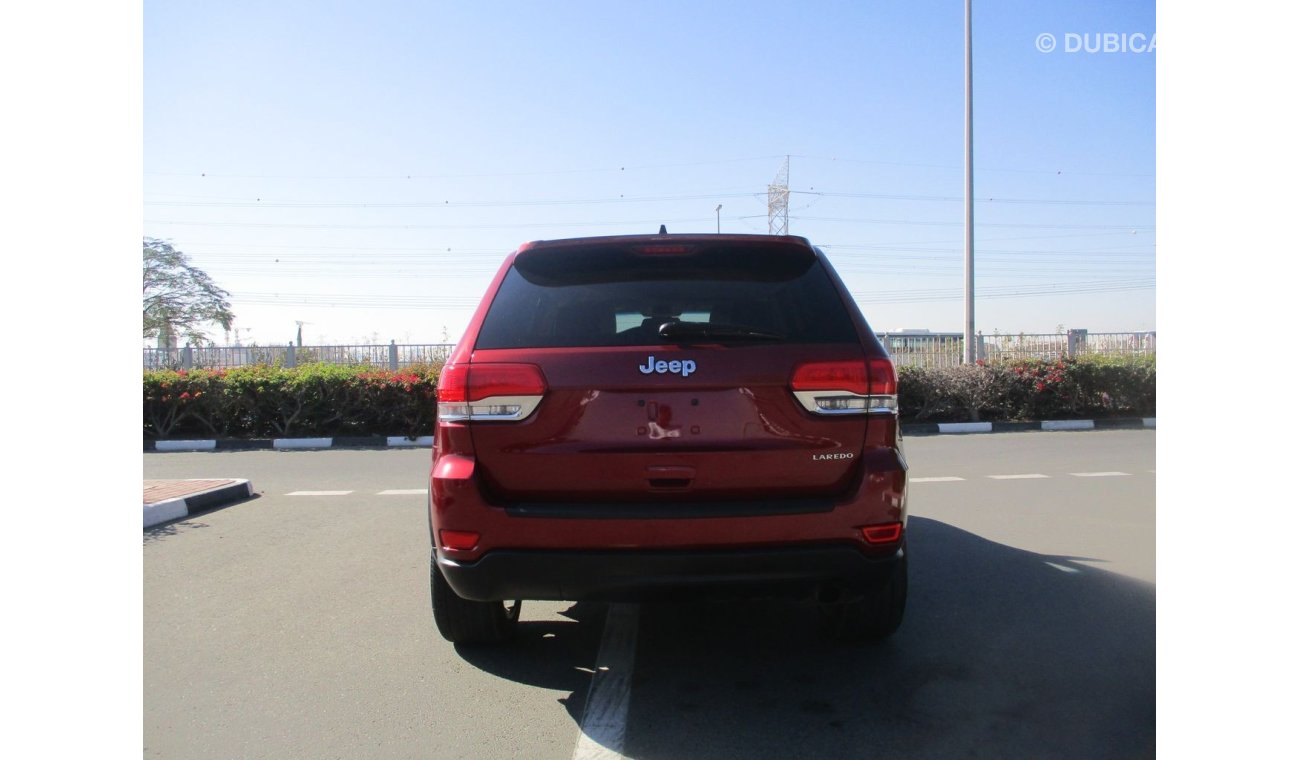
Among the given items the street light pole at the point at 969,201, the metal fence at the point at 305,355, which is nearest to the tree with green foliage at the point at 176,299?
the metal fence at the point at 305,355

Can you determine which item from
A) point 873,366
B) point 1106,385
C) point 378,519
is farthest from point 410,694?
Answer: point 1106,385

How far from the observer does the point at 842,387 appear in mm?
2863

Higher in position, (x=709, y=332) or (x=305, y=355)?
(x=305, y=355)

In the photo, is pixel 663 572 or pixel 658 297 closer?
pixel 663 572

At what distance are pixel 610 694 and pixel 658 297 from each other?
59.9 inches

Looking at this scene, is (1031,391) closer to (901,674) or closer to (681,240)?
(901,674)

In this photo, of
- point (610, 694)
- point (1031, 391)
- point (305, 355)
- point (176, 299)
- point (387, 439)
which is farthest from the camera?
point (176, 299)

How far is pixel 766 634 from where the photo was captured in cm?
383

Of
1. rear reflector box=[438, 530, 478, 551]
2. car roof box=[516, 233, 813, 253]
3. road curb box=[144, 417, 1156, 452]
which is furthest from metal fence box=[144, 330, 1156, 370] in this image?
rear reflector box=[438, 530, 478, 551]

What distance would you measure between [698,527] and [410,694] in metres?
1.37

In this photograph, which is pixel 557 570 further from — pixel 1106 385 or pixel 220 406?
pixel 1106 385

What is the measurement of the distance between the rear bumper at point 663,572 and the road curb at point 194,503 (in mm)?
5055

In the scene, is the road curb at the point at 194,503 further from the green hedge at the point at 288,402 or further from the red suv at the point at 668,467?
the green hedge at the point at 288,402

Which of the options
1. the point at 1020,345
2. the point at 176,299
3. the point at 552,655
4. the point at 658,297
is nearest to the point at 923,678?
the point at 552,655
